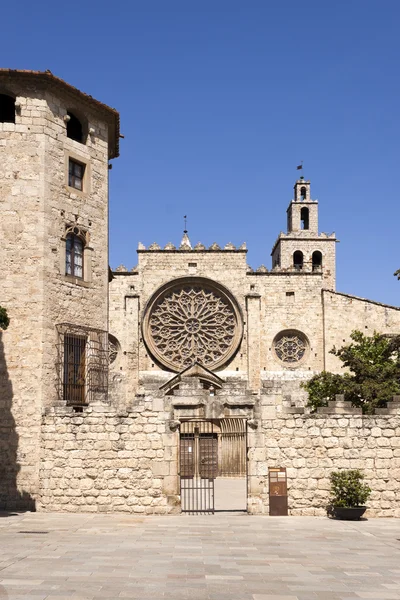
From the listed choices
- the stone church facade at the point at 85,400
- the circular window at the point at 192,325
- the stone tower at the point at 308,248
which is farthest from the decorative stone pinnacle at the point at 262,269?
the stone church facade at the point at 85,400

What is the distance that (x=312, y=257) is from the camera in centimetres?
4856

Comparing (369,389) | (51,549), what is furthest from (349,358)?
(51,549)

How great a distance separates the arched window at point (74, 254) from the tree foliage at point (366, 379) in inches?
439

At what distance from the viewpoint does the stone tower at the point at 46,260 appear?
658 inches

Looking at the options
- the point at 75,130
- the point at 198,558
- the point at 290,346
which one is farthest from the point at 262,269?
the point at 198,558

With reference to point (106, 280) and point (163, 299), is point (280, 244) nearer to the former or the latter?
point (163, 299)

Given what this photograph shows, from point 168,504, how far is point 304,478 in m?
3.06

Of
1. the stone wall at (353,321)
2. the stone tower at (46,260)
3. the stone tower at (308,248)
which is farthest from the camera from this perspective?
the stone tower at (308,248)

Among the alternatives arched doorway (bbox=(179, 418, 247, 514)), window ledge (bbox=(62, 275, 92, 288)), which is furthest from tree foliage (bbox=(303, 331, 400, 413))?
window ledge (bbox=(62, 275, 92, 288))

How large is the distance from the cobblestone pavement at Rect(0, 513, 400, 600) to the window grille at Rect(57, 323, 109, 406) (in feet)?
11.7

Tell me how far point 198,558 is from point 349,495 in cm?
572

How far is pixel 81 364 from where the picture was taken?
60.1ft

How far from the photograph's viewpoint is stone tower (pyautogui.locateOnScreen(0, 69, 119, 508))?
1670 centimetres

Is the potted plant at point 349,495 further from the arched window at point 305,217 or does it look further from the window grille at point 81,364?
the arched window at point 305,217
